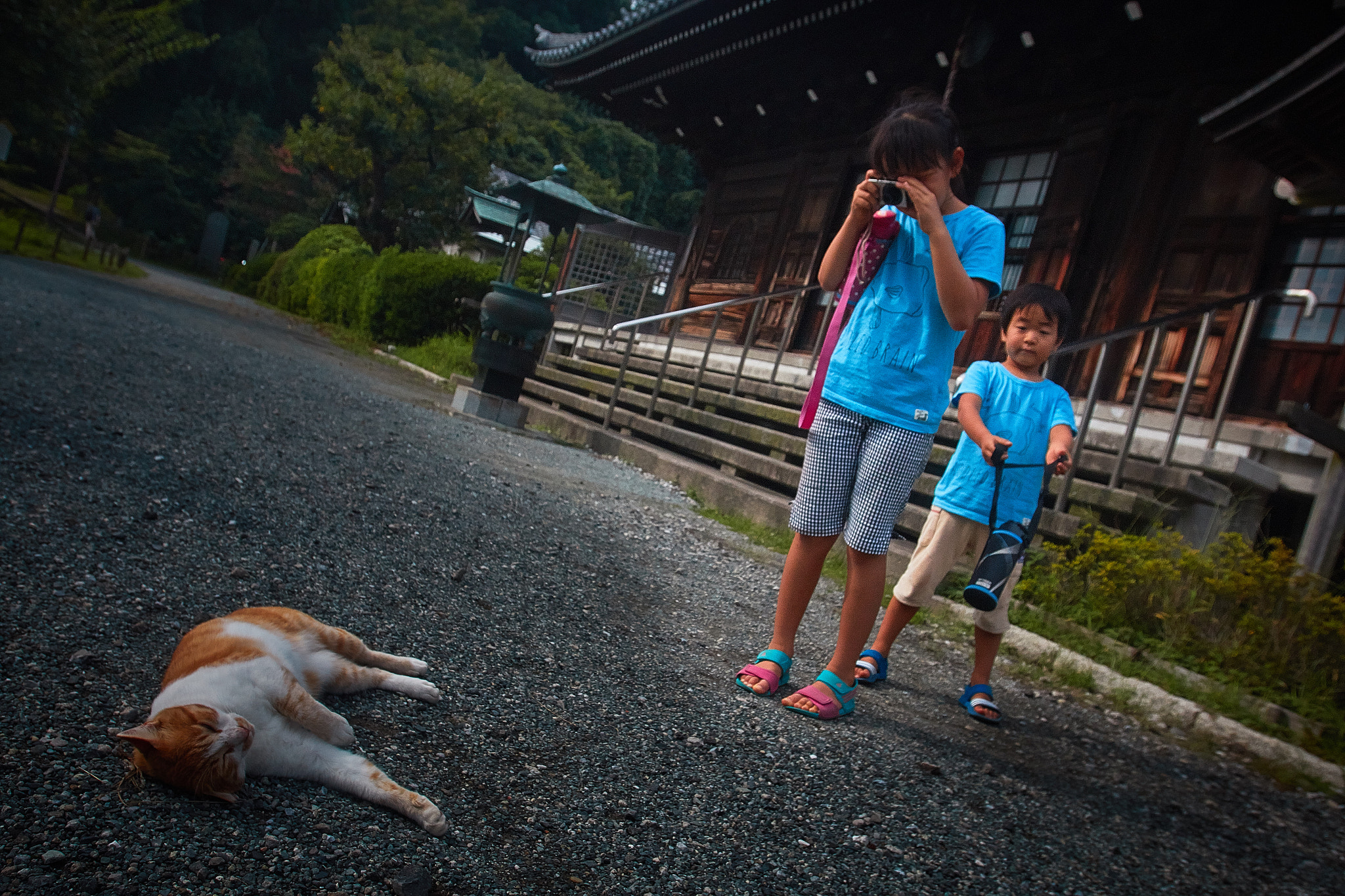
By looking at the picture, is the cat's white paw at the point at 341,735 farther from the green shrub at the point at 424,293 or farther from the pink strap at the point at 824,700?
the green shrub at the point at 424,293

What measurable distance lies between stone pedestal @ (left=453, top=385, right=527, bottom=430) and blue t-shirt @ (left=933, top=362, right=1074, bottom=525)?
18.2 feet

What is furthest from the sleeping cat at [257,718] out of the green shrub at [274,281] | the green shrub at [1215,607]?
the green shrub at [274,281]

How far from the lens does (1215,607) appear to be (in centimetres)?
367

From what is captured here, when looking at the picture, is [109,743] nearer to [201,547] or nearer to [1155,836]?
[201,547]

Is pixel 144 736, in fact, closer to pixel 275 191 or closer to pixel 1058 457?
pixel 1058 457

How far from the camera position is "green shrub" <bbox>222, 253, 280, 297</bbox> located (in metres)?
24.4

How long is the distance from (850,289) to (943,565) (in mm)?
997

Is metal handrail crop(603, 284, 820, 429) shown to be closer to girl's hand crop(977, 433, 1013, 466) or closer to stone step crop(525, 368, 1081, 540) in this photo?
stone step crop(525, 368, 1081, 540)

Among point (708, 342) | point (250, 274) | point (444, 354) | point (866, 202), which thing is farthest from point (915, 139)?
point (250, 274)

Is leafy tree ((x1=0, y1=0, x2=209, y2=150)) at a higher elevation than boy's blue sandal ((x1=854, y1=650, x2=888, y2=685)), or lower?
higher

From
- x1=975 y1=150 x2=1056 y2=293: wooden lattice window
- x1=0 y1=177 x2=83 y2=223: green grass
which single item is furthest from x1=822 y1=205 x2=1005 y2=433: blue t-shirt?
x1=0 y1=177 x2=83 y2=223: green grass

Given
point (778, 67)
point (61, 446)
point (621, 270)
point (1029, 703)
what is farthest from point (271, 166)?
point (1029, 703)

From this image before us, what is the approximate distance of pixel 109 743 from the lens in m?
1.54

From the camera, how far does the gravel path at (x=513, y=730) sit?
1.43 meters
